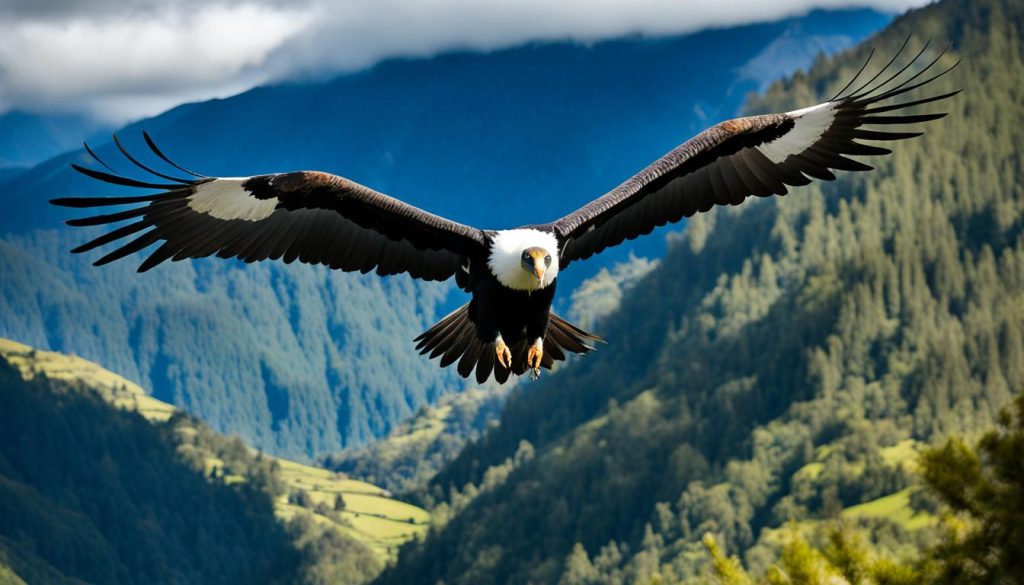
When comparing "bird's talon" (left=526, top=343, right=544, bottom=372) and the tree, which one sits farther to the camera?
the tree

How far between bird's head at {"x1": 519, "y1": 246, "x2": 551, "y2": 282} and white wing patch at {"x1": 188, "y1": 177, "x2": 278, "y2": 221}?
156 inches

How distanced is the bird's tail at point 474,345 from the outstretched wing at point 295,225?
2.48ft

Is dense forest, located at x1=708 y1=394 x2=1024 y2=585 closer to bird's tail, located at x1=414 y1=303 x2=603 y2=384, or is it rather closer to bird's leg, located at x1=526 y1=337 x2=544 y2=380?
bird's tail, located at x1=414 y1=303 x2=603 y2=384

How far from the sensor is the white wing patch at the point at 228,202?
15.7 metres

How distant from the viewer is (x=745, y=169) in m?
17.3

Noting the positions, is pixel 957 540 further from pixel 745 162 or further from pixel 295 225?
pixel 295 225

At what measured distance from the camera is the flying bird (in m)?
15.0

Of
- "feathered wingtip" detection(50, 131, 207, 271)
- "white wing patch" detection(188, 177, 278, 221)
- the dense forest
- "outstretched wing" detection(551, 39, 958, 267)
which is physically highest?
"outstretched wing" detection(551, 39, 958, 267)

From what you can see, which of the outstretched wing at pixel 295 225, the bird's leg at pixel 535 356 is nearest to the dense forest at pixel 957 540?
the bird's leg at pixel 535 356

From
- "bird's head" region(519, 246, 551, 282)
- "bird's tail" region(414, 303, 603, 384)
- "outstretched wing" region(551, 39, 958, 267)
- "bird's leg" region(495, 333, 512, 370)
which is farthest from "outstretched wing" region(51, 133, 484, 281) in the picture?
"outstretched wing" region(551, 39, 958, 267)

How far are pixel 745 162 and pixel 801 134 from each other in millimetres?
839

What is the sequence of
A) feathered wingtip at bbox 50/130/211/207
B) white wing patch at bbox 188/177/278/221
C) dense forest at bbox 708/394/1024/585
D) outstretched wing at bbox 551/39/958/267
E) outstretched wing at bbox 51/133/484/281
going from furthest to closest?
Answer: dense forest at bbox 708/394/1024/585
outstretched wing at bbox 551/39/958/267
white wing patch at bbox 188/177/278/221
outstretched wing at bbox 51/133/484/281
feathered wingtip at bbox 50/130/211/207

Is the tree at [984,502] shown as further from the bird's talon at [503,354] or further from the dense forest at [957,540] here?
the bird's talon at [503,354]

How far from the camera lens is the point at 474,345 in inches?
650
